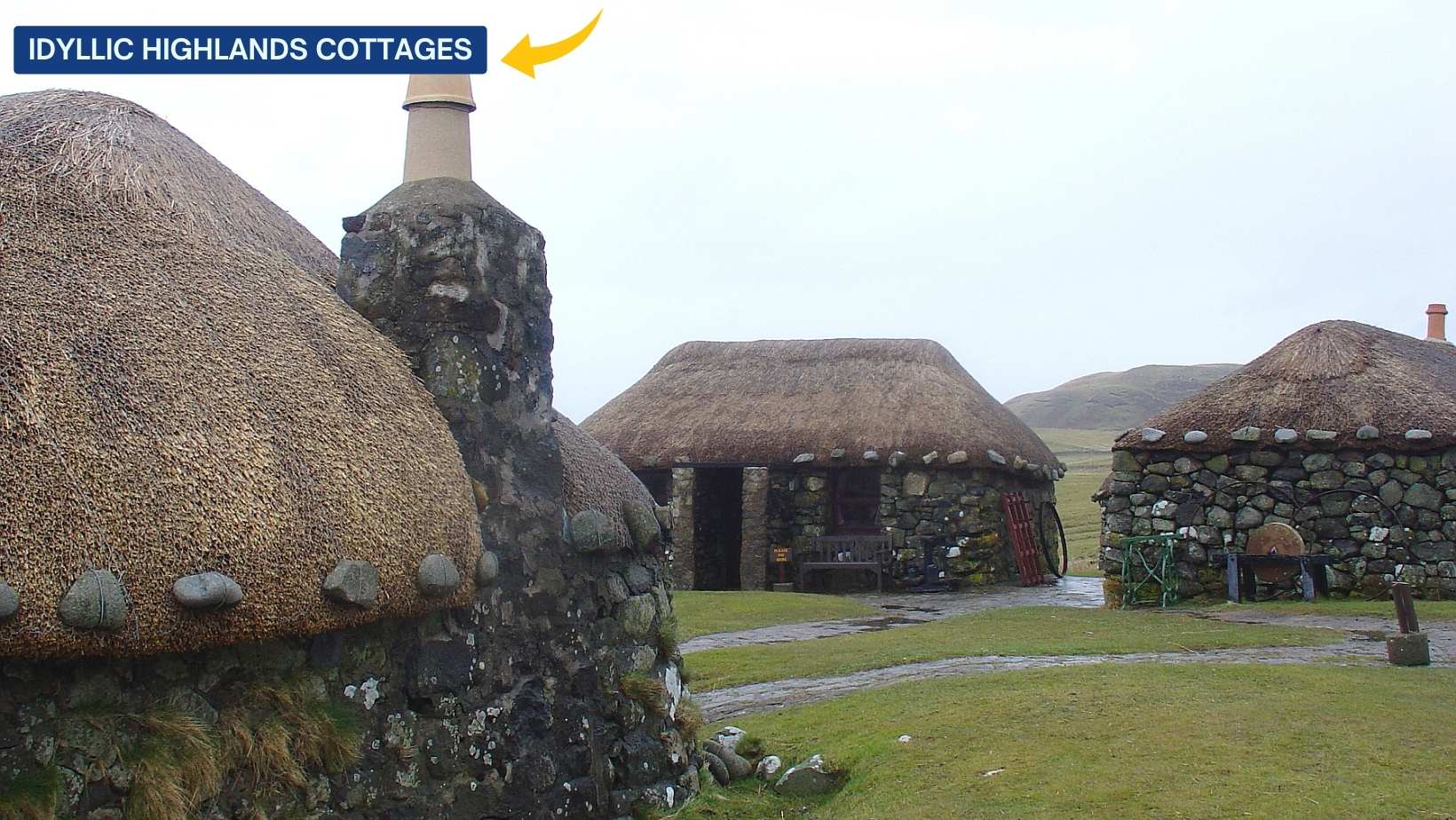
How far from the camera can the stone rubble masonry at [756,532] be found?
85.5ft

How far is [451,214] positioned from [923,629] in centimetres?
1063

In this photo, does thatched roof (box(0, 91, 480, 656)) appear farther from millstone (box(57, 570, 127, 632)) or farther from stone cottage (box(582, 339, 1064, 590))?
stone cottage (box(582, 339, 1064, 590))

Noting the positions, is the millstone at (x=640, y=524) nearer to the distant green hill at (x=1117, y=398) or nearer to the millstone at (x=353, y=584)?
the millstone at (x=353, y=584)

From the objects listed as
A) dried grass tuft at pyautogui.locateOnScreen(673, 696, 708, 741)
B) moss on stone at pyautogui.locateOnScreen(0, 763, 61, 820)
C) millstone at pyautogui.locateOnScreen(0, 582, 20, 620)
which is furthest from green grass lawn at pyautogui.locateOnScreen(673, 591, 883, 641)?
millstone at pyautogui.locateOnScreen(0, 582, 20, 620)

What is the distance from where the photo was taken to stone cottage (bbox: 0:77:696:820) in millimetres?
6016

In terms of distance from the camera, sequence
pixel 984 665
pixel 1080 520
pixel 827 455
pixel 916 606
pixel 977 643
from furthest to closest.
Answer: pixel 1080 520 → pixel 827 455 → pixel 916 606 → pixel 977 643 → pixel 984 665

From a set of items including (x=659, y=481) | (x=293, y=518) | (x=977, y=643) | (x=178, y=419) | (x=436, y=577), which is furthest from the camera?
(x=659, y=481)

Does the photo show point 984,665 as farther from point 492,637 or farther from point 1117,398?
point 1117,398

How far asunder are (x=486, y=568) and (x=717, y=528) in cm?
2082

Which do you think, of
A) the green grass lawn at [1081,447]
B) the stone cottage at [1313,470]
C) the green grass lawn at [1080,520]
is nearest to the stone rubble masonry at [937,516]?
the green grass lawn at [1080,520]

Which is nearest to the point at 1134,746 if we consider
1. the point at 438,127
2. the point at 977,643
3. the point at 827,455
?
the point at 977,643

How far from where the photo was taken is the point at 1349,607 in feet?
58.4

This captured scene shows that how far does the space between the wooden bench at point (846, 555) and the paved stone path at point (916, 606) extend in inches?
33.5

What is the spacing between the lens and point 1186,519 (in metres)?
19.7
